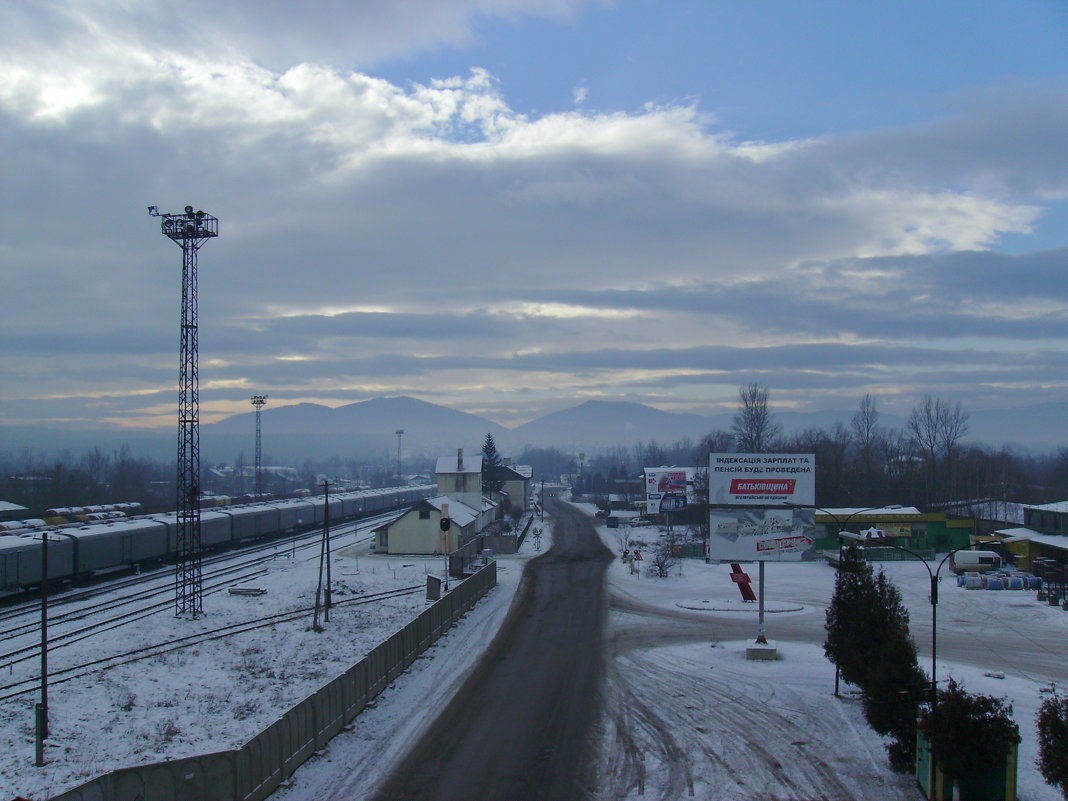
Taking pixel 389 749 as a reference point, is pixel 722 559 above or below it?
above

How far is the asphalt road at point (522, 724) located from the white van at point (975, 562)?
95.1 feet

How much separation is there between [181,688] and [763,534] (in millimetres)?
19817

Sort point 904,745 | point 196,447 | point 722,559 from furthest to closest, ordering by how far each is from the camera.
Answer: point 196,447
point 722,559
point 904,745

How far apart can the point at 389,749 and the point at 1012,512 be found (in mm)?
98454

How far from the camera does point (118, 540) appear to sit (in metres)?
46.2

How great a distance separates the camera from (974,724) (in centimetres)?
1459

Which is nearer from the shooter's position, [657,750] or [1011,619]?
[657,750]

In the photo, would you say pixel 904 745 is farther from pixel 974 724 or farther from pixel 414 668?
pixel 414 668

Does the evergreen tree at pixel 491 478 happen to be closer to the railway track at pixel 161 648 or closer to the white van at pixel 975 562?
the white van at pixel 975 562

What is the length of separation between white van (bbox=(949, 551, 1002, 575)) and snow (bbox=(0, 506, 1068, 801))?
362 inches

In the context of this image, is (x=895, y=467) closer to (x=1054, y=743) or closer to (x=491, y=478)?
(x=491, y=478)

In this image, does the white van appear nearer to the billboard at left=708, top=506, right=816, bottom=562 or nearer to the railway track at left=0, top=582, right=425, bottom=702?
the billboard at left=708, top=506, right=816, bottom=562

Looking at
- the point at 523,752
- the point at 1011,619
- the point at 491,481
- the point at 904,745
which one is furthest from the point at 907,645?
the point at 491,481

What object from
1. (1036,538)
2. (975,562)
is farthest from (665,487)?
(1036,538)
